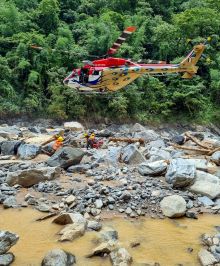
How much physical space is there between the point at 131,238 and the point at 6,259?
2.89m

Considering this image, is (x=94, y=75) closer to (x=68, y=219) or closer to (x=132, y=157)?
(x=132, y=157)

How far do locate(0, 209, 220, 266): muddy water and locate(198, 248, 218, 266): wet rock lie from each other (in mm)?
127

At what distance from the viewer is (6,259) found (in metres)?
7.58

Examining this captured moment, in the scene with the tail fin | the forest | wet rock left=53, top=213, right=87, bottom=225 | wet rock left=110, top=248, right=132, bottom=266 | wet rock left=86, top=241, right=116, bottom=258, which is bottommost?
the forest

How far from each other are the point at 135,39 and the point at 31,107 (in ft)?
33.0

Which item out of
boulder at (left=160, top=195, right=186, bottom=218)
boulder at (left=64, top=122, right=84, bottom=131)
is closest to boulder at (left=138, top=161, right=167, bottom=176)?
boulder at (left=160, top=195, right=186, bottom=218)

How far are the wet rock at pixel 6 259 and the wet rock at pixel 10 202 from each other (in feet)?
8.39

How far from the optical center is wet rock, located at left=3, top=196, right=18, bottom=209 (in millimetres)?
10258

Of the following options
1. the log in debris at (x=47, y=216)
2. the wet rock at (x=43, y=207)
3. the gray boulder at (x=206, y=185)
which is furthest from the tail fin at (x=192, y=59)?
the log in debris at (x=47, y=216)

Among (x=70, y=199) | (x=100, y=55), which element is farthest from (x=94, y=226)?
(x=100, y=55)

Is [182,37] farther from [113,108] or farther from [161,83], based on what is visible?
[113,108]

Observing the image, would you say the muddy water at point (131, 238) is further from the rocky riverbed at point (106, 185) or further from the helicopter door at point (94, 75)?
the helicopter door at point (94, 75)

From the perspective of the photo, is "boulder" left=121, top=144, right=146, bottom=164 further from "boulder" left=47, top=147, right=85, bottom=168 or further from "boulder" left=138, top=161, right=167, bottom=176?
"boulder" left=47, top=147, right=85, bottom=168

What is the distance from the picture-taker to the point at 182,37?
1175 inches
